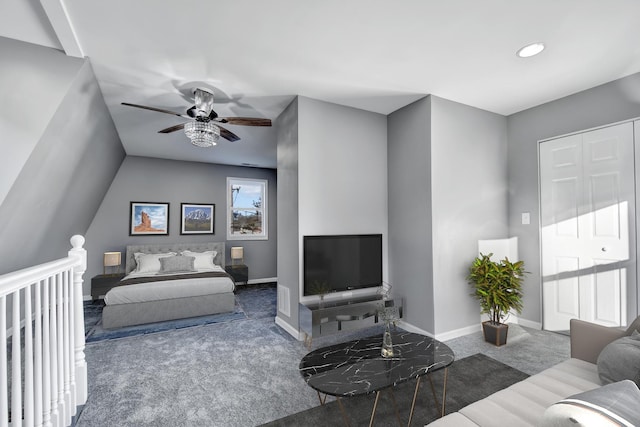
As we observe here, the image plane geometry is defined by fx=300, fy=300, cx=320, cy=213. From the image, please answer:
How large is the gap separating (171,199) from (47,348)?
4973mm

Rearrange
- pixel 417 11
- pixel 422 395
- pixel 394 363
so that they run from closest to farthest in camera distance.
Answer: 1. pixel 394 363
2. pixel 417 11
3. pixel 422 395

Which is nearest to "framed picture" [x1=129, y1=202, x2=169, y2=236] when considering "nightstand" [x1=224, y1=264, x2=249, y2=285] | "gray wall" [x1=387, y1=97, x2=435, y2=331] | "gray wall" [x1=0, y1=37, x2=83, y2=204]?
"nightstand" [x1=224, y1=264, x2=249, y2=285]

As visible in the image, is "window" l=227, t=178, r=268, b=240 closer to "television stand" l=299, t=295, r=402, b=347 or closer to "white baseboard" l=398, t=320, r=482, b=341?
"television stand" l=299, t=295, r=402, b=347

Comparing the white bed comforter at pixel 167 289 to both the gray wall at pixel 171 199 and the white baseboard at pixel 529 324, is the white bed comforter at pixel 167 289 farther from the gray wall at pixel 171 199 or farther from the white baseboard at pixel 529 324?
the white baseboard at pixel 529 324

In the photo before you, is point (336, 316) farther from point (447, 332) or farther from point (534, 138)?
point (534, 138)

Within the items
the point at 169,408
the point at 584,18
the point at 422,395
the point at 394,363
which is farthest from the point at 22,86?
the point at 584,18

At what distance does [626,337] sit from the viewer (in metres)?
1.68

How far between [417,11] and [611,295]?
346 centimetres

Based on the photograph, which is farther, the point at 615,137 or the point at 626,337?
the point at 615,137

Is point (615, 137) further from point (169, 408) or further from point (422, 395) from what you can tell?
point (169, 408)

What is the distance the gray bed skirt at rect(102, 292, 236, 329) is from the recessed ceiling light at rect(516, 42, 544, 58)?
A: 4522 mm

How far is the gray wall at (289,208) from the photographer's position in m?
3.51

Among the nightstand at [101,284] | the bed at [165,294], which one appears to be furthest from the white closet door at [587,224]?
the nightstand at [101,284]

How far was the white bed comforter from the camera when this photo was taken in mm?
3972
